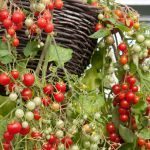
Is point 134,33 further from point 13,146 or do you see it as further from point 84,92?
point 13,146

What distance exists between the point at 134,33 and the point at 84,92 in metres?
0.18

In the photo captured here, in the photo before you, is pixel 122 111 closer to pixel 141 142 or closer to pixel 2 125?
pixel 141 142

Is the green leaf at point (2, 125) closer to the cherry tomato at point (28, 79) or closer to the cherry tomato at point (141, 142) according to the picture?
the cherry tomato at point (28, 79)

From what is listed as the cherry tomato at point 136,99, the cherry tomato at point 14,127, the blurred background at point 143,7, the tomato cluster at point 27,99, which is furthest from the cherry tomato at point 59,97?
the blurred background at point 143,7

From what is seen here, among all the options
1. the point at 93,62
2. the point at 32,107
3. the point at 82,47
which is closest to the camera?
the point at 32,107

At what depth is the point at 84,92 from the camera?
102 cm

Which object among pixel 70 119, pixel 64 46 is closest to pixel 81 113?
pixel 70 119

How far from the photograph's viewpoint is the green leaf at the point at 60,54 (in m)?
1.02

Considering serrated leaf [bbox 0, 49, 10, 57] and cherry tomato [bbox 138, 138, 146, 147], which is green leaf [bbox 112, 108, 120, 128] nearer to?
cherry tomato [bbox 138, 138, 146, 147]

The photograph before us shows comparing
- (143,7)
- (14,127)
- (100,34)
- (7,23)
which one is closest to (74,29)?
(100,34)

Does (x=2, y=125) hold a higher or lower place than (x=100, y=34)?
lower

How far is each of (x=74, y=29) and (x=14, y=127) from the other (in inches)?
10.4

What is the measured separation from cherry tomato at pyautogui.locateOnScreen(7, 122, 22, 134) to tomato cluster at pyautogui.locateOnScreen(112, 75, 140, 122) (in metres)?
0.30

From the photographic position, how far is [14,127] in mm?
865
